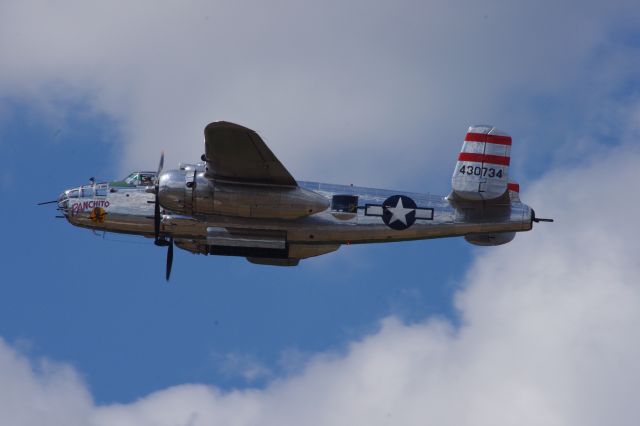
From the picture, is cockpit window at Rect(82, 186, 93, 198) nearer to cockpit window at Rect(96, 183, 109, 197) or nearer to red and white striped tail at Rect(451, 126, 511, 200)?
cockpit window at Rect(96, 183, 109, 197)

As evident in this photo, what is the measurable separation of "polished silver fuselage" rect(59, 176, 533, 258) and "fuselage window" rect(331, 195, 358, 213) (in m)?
0.09

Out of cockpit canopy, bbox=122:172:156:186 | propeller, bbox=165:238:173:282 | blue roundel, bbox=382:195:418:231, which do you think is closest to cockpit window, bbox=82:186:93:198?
cockpit canopy, bbox=122:172:156:186

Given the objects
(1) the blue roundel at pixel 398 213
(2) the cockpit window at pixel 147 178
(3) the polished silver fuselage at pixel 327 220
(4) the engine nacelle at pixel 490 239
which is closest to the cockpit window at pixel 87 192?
(3) the polished silver fuselage at pixel 327 220

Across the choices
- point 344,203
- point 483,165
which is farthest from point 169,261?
point 483,165

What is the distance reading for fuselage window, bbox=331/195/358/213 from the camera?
39625 millimetres

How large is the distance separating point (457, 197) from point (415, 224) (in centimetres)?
151

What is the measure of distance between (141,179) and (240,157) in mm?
4276

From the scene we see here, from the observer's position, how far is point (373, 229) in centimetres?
3962

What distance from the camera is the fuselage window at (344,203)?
3962cm

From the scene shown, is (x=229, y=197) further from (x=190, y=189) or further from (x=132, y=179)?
Answer: (x=132, y=179)

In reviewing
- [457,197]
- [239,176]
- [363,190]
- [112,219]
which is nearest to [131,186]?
[112,219]

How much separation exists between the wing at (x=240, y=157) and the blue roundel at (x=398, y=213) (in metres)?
2.94

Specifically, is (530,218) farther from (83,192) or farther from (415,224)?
(83,192)

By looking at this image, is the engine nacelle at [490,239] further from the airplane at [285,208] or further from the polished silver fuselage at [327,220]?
the polished silver fuselage at [327,220]
